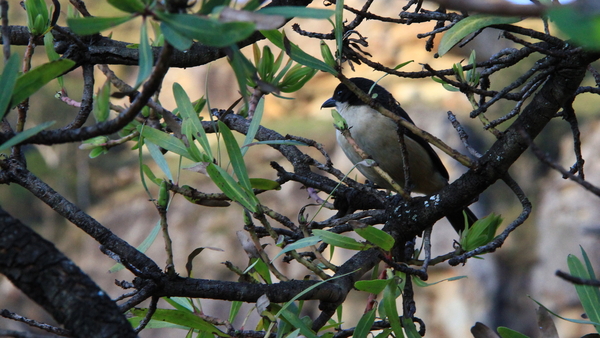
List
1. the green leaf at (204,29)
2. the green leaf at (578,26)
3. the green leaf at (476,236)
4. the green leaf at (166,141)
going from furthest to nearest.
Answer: the green leaf at (476,236) → the green leaf at (166,141) → the green leaf at (204,29) → the green leaf at (578,26)

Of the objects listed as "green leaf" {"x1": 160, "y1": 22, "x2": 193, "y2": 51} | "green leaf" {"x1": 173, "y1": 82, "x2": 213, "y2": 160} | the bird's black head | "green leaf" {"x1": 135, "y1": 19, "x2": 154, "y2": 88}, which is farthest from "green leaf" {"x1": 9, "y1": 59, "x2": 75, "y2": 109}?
the bird's black head

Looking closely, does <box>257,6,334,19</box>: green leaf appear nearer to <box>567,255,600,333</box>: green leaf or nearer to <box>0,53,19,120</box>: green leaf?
<box>0,53,19,120</box>: green leaf

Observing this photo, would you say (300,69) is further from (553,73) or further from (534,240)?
(534,240)

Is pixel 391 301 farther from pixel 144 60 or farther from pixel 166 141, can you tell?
pixel 144 60

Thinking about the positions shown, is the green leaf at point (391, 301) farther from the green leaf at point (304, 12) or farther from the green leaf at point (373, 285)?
the green leaf at point (304, 12)

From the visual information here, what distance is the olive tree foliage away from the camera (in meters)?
1.13

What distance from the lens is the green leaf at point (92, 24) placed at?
110 cm

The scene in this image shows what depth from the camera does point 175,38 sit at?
3.39 feet

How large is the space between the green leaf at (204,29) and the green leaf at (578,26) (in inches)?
20.5

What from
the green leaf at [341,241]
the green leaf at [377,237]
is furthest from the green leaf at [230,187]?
the green leaf at [377,237]

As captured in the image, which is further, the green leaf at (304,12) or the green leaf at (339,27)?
the green leaf at (339,27)

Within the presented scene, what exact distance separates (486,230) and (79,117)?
1463 millimetres

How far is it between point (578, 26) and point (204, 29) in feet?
2.03

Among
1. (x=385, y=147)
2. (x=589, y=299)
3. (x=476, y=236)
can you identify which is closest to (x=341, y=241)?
(x=476, y=236)
